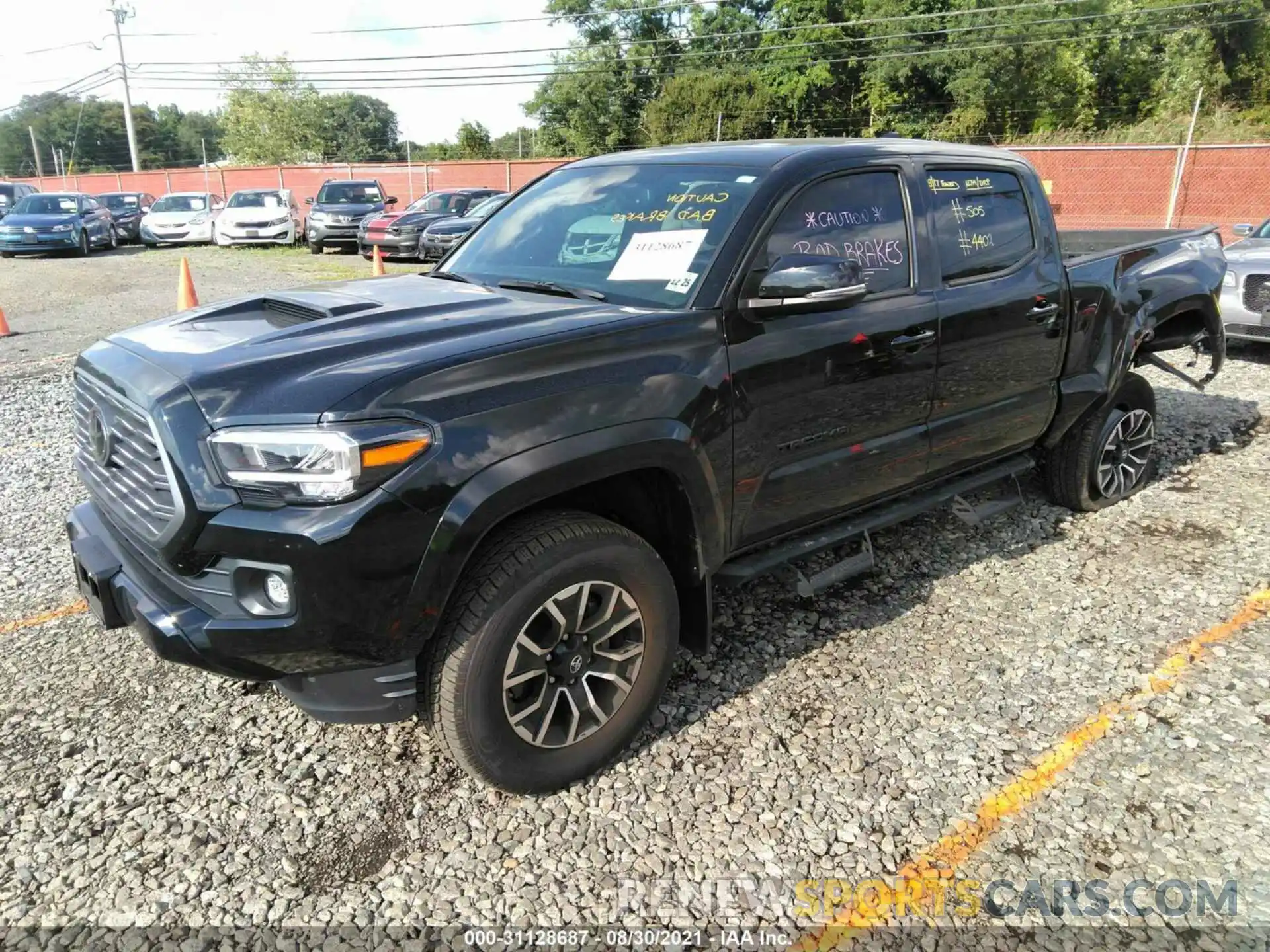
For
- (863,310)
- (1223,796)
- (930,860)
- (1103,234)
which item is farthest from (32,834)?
(1103,234)

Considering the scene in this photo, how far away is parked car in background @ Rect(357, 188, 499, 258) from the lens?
1766 cm

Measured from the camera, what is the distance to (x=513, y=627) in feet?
8.13

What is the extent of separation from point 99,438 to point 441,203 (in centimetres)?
1803

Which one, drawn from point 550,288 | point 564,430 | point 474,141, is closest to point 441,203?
point 550,288

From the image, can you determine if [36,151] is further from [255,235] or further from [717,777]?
[717,777]

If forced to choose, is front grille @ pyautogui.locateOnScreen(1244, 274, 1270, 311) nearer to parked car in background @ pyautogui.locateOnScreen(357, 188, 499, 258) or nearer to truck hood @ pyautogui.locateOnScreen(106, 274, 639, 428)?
truck hood @ pyautogui.locateOnScreen(106, 274, 639, 428)

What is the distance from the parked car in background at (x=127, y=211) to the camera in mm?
23984

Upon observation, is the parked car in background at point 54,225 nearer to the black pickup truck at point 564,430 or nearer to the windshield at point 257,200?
the windshield at point 257,200

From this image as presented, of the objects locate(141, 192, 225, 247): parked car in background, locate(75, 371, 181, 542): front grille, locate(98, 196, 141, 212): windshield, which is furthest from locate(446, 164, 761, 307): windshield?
locate(98, 196, 141, 212): windshield

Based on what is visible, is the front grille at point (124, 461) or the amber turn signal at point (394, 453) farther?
the front grille at point (124, 461)

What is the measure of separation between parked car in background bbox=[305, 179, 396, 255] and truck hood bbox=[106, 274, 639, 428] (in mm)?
17796

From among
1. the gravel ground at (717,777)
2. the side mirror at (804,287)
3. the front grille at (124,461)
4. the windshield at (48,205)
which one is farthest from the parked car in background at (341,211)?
the side mirror at (804,287)

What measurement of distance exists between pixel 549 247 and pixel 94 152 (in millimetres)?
118423

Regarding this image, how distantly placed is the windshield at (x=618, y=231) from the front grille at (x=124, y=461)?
1.41 meters
